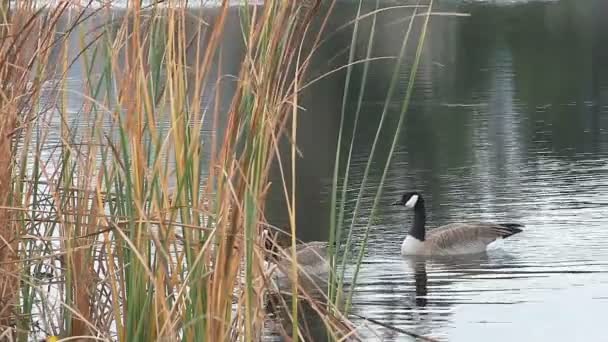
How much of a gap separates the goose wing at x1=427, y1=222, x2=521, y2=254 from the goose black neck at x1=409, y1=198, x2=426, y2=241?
79 millimetres

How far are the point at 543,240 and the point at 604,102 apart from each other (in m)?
12.8

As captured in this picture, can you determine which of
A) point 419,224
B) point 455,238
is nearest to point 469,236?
point 455,238

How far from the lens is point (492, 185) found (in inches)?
658

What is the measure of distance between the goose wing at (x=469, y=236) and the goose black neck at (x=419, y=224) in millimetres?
79

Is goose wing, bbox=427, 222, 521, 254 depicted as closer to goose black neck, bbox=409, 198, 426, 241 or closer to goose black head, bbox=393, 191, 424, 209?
goose black neck, bbox=409, 198, 426, 241

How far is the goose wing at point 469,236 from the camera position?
12977 millimetres

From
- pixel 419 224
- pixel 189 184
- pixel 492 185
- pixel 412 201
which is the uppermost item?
pixel 189 184

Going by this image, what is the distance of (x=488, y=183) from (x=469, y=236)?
12.7ft

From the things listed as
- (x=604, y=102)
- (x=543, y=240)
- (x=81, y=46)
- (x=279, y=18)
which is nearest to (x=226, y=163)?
Answer: (x=279, y=18)

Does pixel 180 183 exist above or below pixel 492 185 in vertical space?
above

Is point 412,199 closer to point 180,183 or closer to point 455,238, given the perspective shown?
point 455,238

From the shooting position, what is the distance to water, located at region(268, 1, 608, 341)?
9.84m

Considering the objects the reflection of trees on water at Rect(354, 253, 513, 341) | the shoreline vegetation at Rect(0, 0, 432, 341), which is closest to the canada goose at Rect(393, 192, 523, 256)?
the reflection of trees on water at Rect(354, 253, 513, 341)

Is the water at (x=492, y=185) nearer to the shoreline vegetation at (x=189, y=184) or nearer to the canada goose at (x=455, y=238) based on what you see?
the canada goose at (x=455, y=238)
